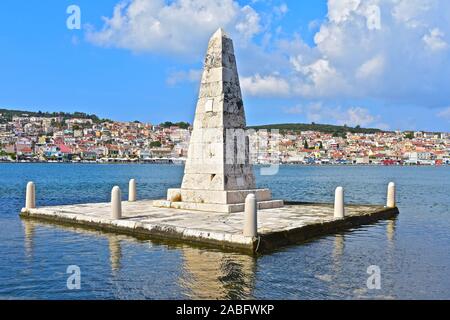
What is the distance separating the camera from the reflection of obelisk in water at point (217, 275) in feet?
25.5

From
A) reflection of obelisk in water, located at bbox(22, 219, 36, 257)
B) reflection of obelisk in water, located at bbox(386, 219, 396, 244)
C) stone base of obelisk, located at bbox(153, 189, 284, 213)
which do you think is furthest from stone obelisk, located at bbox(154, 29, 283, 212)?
reflection of obelisk in water, located at bbox(22, 219, 36, 257)

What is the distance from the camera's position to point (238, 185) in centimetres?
1631

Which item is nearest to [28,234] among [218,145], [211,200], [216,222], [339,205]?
[216,222]

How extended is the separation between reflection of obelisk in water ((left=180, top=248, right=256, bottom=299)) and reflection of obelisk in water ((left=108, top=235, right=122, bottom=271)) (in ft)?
4.75

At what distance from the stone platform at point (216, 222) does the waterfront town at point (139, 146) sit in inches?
5325

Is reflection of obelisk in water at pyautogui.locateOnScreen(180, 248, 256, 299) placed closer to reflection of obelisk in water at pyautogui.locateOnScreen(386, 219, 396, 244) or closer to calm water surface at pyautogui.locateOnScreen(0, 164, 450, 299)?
calm water surface at pyautogui.locateOnScreen(0, 164, 450, 299)

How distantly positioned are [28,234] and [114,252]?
409cm

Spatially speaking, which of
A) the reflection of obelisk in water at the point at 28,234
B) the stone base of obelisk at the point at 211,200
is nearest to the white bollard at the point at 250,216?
the stone base of obelisk at the point at 211,200

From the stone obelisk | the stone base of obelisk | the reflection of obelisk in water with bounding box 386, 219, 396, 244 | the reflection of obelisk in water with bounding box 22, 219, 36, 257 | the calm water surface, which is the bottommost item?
the reflection of obelisk in water with bounding box 386, 219, 396, 244

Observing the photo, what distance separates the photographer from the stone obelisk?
15.9 m

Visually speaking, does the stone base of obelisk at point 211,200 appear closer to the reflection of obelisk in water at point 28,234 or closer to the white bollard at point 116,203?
the white bollard at point 116,203
